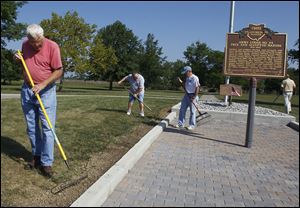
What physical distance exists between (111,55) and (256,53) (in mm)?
43889

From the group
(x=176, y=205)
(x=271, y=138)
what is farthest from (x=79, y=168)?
(x=271, y=138)

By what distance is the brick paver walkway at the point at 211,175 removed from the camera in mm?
4695

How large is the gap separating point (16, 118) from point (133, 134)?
3187 millimetres

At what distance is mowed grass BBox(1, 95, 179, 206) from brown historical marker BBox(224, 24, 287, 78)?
98.8 inches

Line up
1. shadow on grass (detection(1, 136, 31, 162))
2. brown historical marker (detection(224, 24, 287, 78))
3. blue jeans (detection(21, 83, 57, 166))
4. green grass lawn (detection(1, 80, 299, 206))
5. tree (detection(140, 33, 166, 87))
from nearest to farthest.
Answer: green grass lawn (detection(1, 80, 299, 206)) → blue jeans (detection(21, 83, 57, 166)) → shadow on grass (detection(1, 136, 31, 162)) → brown historical marker (detection(224, 24, 287, 78)) → tree (detection(140, 33, 166, 87))

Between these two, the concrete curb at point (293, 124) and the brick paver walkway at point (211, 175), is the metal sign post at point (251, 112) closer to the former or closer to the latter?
the brick paver walkway at point (211, 175)

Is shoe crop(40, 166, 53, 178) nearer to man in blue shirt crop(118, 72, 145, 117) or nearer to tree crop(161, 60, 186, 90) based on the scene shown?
man in blue shirt crop(118, 72, 145, 117)

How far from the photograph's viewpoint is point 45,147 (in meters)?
5.02

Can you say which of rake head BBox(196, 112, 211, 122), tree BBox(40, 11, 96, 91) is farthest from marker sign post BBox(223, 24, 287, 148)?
tree BBox(40, 11, 96, 91)

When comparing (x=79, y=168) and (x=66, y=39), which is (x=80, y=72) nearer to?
(x=66, y=39)

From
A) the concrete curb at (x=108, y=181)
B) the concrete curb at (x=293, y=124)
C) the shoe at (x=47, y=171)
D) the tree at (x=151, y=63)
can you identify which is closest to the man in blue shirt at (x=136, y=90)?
the concrete curb at (x=293, y=124)

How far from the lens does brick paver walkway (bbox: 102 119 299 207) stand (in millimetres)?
4695

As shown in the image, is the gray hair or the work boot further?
the work boot

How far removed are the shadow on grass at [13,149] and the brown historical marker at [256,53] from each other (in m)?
4.50
